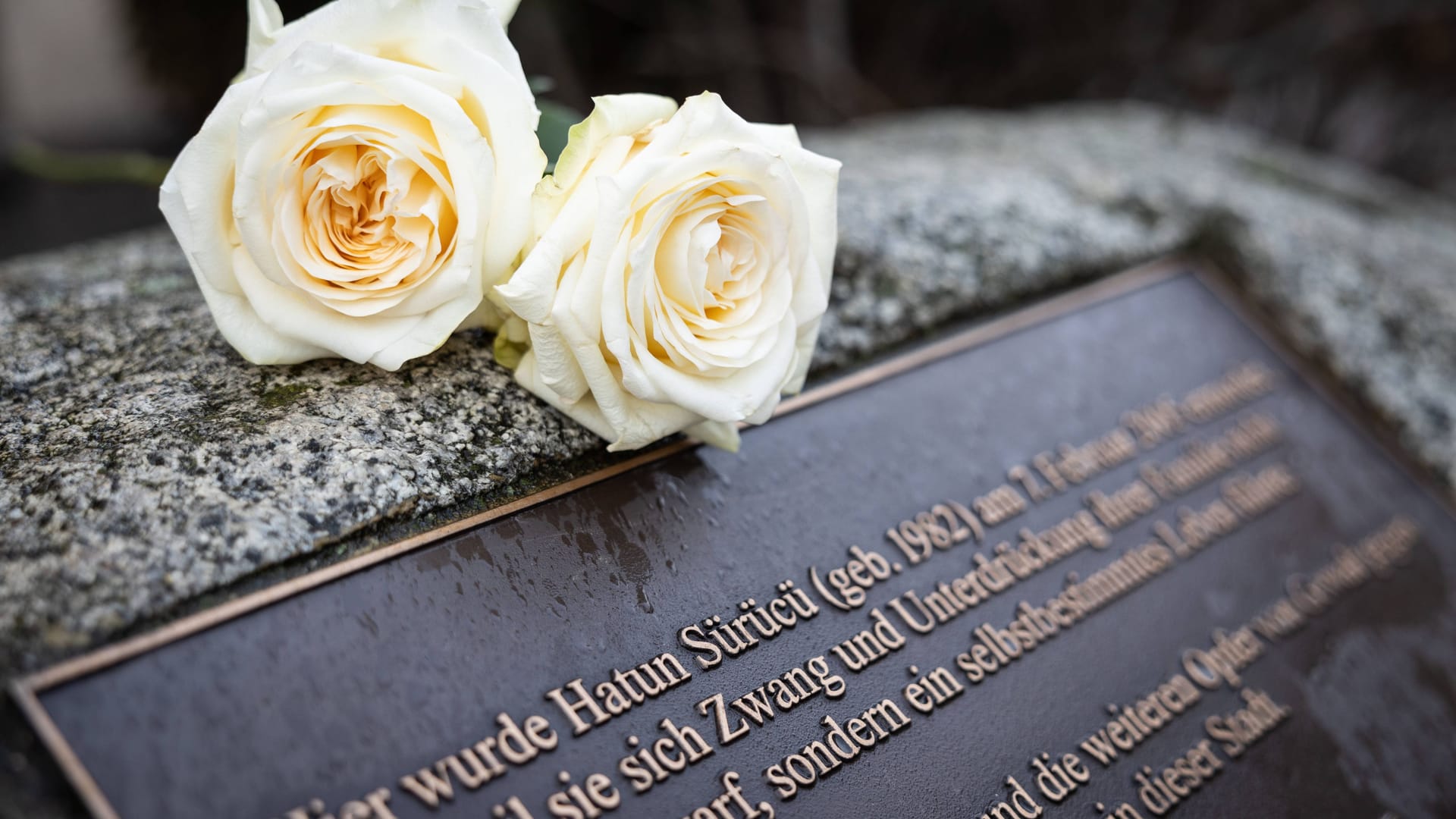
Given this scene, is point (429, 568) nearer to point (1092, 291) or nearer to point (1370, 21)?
point (1092, 291)

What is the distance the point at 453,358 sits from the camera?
137cm

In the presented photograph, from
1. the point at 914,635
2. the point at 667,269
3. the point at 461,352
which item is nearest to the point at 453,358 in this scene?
the point at 461,352

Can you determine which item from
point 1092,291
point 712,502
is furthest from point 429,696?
point 1092,291

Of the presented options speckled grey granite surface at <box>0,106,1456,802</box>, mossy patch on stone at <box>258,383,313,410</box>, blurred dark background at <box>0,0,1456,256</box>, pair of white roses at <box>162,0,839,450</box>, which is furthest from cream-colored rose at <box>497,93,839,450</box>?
blurred dark background at <box>0,0,1456,256</box>

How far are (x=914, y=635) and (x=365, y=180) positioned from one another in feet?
3.09

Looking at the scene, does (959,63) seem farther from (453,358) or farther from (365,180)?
(365,180)

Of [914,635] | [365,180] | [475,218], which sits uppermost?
[365,180]

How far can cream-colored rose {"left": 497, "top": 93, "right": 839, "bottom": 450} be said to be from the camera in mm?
1104

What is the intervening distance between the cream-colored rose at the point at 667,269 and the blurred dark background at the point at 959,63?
2.64 metres

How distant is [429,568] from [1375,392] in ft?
6.68

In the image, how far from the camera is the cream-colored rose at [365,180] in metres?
1.10

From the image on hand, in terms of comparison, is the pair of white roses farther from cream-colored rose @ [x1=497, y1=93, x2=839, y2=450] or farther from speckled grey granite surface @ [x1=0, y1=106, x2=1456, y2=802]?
speckled grey granite surface @ [x1=0, y1=106, x2=1456, y2=802]

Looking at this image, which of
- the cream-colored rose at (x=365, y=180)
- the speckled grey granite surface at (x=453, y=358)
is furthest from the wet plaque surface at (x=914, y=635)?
the cream-colored rose at (x=365, y=180)

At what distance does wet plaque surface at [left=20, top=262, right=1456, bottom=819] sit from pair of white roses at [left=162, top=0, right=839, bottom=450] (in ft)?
0.79
